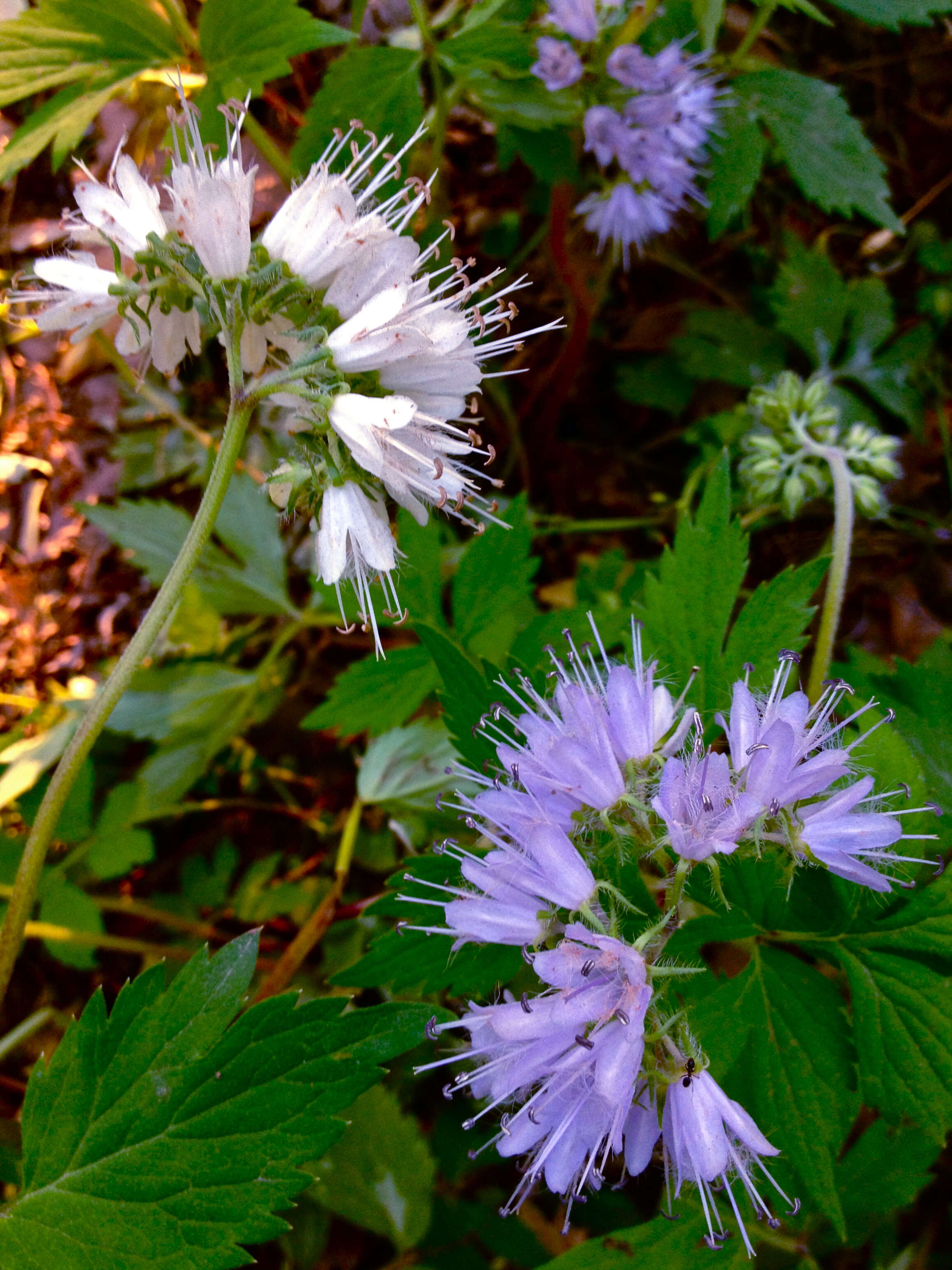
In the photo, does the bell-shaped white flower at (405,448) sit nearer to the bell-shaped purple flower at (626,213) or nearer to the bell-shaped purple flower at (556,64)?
the bell-shaped purple flower at (556,64)


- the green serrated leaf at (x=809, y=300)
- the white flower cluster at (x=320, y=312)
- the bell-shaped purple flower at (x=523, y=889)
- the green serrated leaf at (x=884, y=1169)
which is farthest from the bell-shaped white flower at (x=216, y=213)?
the green serrated leaf at (x=809, y=300)

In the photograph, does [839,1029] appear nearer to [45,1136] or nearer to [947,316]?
[45,1136]

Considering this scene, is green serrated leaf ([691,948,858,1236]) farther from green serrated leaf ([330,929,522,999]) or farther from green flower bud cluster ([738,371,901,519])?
green flower bud cluster ([738,371,901,519])

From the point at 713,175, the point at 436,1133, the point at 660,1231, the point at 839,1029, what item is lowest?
the point at 436,1133

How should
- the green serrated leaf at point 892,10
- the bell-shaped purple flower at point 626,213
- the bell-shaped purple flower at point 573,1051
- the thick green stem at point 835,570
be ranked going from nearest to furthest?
1. the bell-shaped purple flower at point 573,1051
2. the thick green stem at point 835,570
3. the green serrated leaf at point 892,10
4. the bell-shaped purple flower at point 626,213

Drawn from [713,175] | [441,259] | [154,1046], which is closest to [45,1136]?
[154,1046]

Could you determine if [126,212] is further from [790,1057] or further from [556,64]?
[790,1057]
